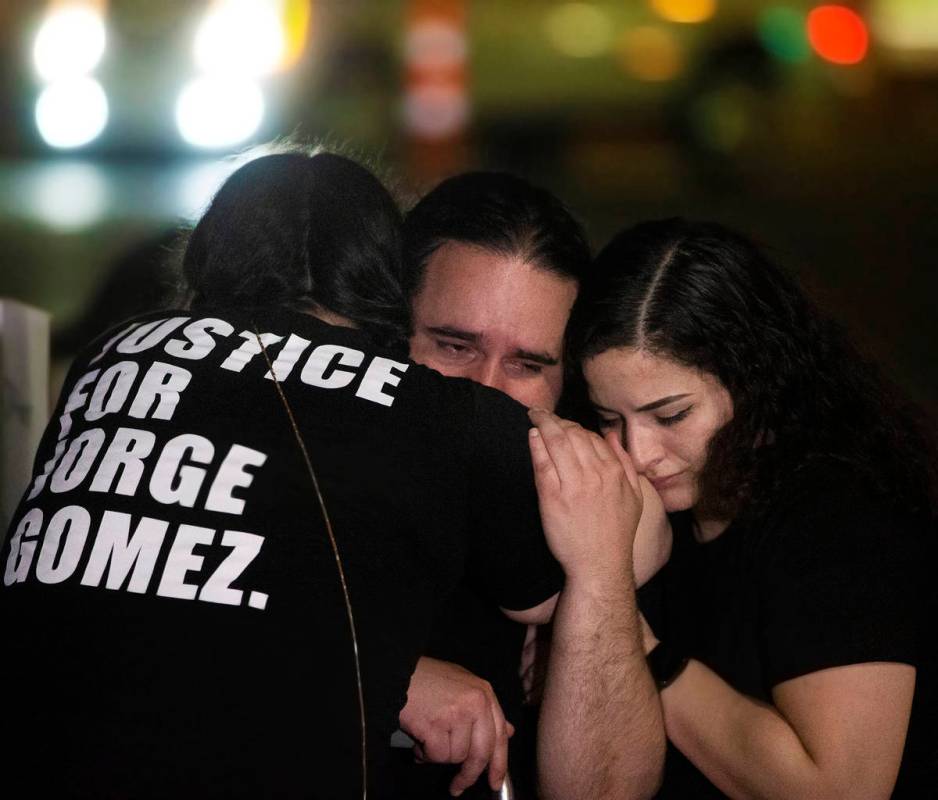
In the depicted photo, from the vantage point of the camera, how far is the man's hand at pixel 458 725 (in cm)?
174

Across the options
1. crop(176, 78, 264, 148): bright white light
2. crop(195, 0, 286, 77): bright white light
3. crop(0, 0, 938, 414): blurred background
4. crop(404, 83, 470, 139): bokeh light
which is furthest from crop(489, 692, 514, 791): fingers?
crop(404, 83, 470, 139): bokeh light

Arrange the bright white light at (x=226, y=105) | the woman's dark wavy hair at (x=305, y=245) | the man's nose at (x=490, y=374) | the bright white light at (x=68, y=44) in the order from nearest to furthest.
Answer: the woman's dark wavy hair at (x=305, y=245) → the man's nose at (x=490, y=374) → the bright white light at (x=68, y=44) → the bright white light at (x=226, y=105)

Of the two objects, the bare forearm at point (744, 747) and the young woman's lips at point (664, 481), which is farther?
the young woman's lips at point (664, 481)

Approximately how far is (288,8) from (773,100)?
14.5ft

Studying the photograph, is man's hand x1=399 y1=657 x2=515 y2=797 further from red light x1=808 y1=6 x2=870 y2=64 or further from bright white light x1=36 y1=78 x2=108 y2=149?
red light x1=808 y1=6 x2=870 y2=64

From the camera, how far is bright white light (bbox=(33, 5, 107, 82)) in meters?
4.94

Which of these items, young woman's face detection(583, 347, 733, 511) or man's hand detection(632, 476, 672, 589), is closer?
man's hand detection(632, 476, 672, 589)

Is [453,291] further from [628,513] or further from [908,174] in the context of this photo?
[908,174]

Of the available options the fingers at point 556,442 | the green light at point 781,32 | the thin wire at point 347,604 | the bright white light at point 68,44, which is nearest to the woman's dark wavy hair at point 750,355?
the fingers at point 556,442

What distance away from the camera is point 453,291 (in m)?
2.46

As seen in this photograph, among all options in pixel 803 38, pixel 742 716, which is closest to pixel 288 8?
pixel 803 38

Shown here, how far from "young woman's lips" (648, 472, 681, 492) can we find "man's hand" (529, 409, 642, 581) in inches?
11.9

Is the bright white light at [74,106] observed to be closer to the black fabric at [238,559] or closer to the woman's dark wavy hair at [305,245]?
the woman's dark wavy hair at [305,245]

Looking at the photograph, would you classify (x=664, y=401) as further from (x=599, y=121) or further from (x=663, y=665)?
(x=599, y=121)
